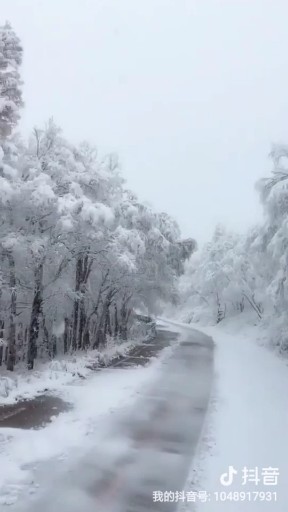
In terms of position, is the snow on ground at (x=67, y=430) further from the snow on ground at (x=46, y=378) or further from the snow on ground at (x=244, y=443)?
the snow on ground at (x=244, y=443)

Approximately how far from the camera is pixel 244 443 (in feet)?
29.1

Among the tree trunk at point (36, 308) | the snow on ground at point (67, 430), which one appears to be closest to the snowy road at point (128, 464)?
the snow on ground at point (67, 430)

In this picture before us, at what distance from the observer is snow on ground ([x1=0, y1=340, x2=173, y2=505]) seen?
7031mm

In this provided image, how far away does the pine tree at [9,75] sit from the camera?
1405 centimetres

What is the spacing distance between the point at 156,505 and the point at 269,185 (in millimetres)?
18640

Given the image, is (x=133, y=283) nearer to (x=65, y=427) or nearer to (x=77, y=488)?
(x=65, y=427)

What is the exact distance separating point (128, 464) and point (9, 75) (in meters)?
11.5

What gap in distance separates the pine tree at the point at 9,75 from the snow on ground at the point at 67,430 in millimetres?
7517

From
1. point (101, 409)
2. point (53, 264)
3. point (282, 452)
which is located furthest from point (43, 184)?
point (282, 452)

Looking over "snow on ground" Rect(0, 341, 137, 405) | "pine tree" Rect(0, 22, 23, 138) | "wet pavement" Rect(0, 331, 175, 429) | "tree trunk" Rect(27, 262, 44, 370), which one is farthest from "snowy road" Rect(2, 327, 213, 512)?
"pine tree" Rect(0, 22, 23, 138)

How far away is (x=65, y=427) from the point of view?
9.62m

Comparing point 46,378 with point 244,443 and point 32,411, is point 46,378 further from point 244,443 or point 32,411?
→ point 244,443

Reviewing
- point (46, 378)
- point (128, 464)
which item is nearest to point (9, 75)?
point (46, 378)

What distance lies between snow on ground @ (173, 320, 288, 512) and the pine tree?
9.56m
